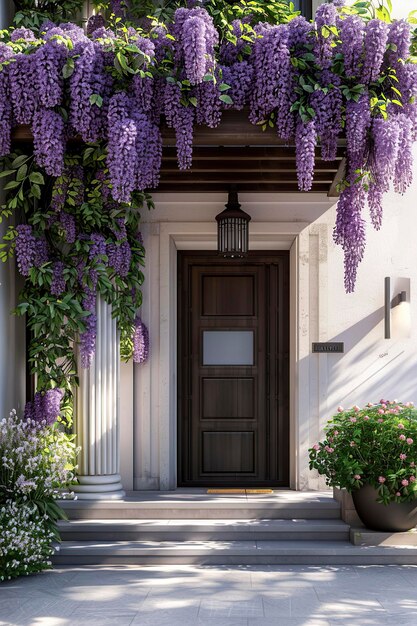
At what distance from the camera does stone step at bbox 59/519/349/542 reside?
21.3 feet

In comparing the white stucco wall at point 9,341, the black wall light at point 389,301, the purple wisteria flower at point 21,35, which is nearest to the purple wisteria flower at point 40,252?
the white stucco wall at point 9,341

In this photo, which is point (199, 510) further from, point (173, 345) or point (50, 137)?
point (50, 137)

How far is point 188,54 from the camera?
19.2 ft

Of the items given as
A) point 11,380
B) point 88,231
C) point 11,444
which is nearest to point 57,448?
point 11,444

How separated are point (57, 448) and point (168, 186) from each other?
2.72m

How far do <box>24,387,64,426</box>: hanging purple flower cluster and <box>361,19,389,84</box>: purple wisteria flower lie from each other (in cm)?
328

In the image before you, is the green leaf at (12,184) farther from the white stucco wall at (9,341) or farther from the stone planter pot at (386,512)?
the stone planter pot at (386,512)

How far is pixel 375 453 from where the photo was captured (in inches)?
250

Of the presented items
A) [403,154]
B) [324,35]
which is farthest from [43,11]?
[403,154]

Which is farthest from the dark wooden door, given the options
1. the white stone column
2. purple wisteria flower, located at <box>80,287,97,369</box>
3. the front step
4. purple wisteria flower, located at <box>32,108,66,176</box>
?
purple wisteria flower, located at <box>32,108,66,176</box>

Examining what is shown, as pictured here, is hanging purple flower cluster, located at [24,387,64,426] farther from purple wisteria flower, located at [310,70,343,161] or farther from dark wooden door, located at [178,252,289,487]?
purple wisteria flower, located at [310,70,343,161]

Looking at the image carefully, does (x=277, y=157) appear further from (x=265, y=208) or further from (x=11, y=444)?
(x=11, y=444)

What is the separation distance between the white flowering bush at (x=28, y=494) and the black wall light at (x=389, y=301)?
3.07 metres

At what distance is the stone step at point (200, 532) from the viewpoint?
21.3 feet
